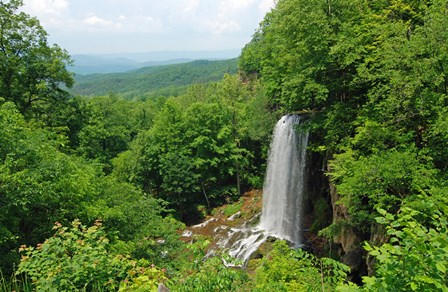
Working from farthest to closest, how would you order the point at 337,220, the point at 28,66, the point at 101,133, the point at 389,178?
the point at 101,133
the point at 28,66
the point at 337,220
the point at 389,178

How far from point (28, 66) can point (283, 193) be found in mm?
17399

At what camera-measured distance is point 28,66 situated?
18.3 meters

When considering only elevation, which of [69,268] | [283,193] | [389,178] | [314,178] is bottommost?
[283,193]

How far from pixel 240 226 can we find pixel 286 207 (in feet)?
17.6

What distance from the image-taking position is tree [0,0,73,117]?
17.5 meters

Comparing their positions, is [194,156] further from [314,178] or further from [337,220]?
[337,220]

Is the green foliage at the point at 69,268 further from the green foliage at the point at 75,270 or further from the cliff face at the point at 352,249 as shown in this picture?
the cliff face at the point at 352,249

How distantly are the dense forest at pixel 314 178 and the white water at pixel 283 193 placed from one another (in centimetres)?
121

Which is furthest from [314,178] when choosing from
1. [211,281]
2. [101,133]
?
[101,133]

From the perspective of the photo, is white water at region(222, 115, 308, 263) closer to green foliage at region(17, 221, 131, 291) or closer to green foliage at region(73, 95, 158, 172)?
green foliage at region(73, 95, 158, 172)

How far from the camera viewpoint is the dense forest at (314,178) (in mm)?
4809

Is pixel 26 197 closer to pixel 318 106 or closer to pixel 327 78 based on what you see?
pixel 327 78

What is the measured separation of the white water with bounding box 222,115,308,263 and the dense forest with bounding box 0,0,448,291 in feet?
3.98

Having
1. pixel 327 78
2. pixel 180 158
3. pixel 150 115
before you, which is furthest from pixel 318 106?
pixel 150 115
